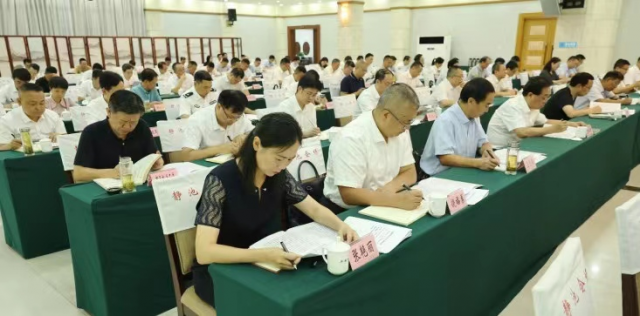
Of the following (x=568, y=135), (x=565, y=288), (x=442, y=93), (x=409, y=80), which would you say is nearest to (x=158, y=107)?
(x=442, y=93)

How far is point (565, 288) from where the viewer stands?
37.4 inches

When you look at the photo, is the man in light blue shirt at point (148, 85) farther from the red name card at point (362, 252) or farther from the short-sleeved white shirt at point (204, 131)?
the red name card at point (362, 252)

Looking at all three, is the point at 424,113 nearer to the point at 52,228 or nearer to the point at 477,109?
the point at 477,109

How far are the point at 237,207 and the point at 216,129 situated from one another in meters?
1.60

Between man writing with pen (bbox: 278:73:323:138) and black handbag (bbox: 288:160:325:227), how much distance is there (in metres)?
1.06

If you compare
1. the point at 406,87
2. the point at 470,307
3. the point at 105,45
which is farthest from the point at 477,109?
the point at 105,45

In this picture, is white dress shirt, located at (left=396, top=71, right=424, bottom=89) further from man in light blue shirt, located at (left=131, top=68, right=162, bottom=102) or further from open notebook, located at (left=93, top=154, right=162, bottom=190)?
open notebook, located at (left=93, top=154, right=162, bottom=190)

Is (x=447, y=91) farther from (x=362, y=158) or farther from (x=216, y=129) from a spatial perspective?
(x=362, y=158)

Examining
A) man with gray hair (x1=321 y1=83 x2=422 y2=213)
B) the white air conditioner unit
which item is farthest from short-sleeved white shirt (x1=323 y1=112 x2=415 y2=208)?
the white air conditioner unit

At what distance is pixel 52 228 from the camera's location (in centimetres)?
283

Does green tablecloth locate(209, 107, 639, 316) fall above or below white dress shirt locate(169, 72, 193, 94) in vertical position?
below

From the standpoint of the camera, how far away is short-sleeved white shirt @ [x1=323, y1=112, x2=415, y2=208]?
1.96 metres

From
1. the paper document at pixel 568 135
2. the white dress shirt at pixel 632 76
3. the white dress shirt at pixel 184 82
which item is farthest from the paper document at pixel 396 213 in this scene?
the white dress shirt at pixel 632 76

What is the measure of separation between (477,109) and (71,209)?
7.54 ft
